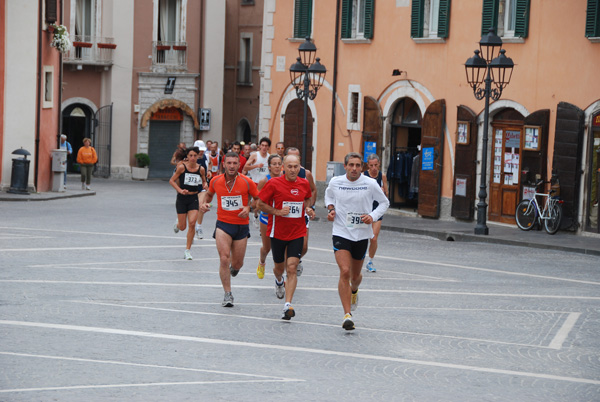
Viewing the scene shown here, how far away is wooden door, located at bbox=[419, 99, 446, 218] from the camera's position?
29.6 m

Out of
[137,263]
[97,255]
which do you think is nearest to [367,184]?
[137,263]

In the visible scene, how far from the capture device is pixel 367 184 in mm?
12180

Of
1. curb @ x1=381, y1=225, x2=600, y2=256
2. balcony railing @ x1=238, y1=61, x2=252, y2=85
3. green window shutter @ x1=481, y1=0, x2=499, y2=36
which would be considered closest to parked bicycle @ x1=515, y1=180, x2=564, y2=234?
curb @ x1=381, y1=225, x2=600, y2=256

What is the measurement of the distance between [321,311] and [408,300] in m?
1.67

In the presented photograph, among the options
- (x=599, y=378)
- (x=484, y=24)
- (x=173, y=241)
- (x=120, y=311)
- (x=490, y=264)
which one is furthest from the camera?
(x=484, y=24)

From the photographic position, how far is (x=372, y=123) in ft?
106

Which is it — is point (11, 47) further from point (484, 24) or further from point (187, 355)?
point (187, 355)

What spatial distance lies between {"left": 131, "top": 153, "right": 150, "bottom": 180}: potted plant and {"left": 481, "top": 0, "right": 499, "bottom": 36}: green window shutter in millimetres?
23622

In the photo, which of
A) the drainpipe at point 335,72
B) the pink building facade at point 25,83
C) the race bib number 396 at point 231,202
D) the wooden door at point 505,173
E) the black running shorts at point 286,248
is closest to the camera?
the black running shorts at point 286,248

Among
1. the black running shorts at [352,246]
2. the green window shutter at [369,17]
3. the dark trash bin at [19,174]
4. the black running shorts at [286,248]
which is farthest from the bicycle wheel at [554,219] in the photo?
the dark trash bin at [19,174]

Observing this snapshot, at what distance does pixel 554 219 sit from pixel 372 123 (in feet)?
27.6

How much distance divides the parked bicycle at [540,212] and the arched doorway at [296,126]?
33.8ft

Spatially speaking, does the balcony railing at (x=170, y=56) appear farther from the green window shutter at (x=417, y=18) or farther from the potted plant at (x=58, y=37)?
the green window shutter at (x=417, y=18)

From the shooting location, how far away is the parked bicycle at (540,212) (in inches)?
992
